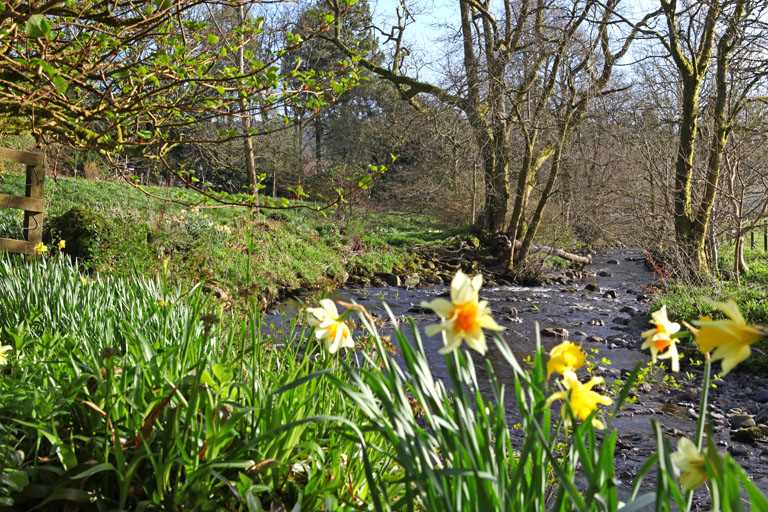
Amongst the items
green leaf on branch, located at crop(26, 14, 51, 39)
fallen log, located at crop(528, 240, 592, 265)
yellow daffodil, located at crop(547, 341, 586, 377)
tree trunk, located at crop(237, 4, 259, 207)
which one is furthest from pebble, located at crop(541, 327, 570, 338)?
green leaf on branch, located at crop(26, 14, 51, 39)

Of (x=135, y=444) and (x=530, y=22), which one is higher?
(x=530, y=22)

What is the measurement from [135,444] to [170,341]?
105cm

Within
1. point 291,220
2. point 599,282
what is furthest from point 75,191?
point 599,282

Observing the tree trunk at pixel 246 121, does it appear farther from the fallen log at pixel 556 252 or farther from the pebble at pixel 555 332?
the fallen log at pixel 556 252

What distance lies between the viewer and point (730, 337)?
2.57 feet

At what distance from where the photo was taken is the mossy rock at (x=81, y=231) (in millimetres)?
7719

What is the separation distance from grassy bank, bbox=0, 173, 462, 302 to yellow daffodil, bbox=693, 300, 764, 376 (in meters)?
4.10

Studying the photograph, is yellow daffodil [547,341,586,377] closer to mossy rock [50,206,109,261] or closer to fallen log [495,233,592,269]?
mossy rock [50,206,109,261]

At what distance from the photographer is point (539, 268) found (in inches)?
506

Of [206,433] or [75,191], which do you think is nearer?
[206,433]

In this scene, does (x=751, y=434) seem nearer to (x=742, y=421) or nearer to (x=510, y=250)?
(x=742, y=421)

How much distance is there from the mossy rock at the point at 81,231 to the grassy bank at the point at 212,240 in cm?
1

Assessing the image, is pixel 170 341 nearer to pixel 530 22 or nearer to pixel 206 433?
pixel 206 433

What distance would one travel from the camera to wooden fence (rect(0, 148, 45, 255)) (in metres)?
5.73
